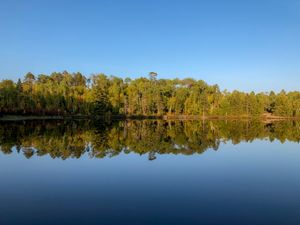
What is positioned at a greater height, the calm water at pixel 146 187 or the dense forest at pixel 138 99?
the dense forest at pixel 138 99

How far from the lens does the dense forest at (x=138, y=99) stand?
8238 cm

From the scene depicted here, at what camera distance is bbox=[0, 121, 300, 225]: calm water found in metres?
9.79

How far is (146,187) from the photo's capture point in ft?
44.7

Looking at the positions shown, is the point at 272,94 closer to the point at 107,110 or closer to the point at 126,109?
the point at 126,109

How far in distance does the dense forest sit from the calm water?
198 feet

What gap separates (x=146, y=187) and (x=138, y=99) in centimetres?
8976

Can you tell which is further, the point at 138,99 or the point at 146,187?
the point at 138,99

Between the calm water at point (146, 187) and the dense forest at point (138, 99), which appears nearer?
the calm water at point (146, 187)

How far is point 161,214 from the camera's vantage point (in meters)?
9.95

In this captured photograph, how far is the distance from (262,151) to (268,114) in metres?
99.2

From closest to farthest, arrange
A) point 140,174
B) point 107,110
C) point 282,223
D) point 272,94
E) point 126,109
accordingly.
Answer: point 282,223
point 140,174
point 107,110
point 126,109
point 272,94

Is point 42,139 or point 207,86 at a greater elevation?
point 207,86

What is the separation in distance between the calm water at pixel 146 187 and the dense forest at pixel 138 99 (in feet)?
198

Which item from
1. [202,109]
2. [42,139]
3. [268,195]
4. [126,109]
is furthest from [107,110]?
[268,195]
